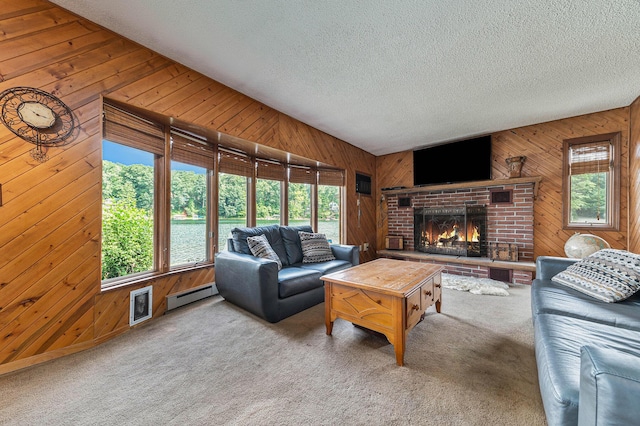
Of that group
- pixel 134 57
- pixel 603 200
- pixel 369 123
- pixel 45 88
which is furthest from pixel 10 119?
pixel 603 200

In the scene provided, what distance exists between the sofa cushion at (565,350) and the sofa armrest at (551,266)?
0.98m

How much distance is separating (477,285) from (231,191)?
381cm

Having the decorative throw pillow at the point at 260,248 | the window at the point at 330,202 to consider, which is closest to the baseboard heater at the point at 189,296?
the decorative throw pillow at the point at 260,248

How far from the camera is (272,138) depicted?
132 inches

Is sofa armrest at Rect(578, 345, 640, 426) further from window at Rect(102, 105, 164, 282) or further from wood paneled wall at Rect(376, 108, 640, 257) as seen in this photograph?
wood paneled wall at Rect(376, 108, 640, 257)

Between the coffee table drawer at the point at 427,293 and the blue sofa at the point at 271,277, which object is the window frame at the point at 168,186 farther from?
the coffee table drawer at the point at 427,293

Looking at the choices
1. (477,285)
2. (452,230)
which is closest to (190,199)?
(477,285)

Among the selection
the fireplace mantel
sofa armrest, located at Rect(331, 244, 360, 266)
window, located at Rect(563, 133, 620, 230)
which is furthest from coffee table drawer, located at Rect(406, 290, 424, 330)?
window, located at Rect(563, 133, 620, 230)

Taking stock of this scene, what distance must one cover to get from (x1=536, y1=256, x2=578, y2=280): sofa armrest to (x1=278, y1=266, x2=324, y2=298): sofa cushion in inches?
86.0

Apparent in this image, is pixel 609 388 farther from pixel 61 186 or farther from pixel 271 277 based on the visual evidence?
pixel 61 186

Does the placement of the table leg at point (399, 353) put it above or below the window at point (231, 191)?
below

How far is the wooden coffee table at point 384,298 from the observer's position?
5.66ft

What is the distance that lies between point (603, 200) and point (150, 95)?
19.2 ft

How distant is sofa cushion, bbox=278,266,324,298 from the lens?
2.38 meters
